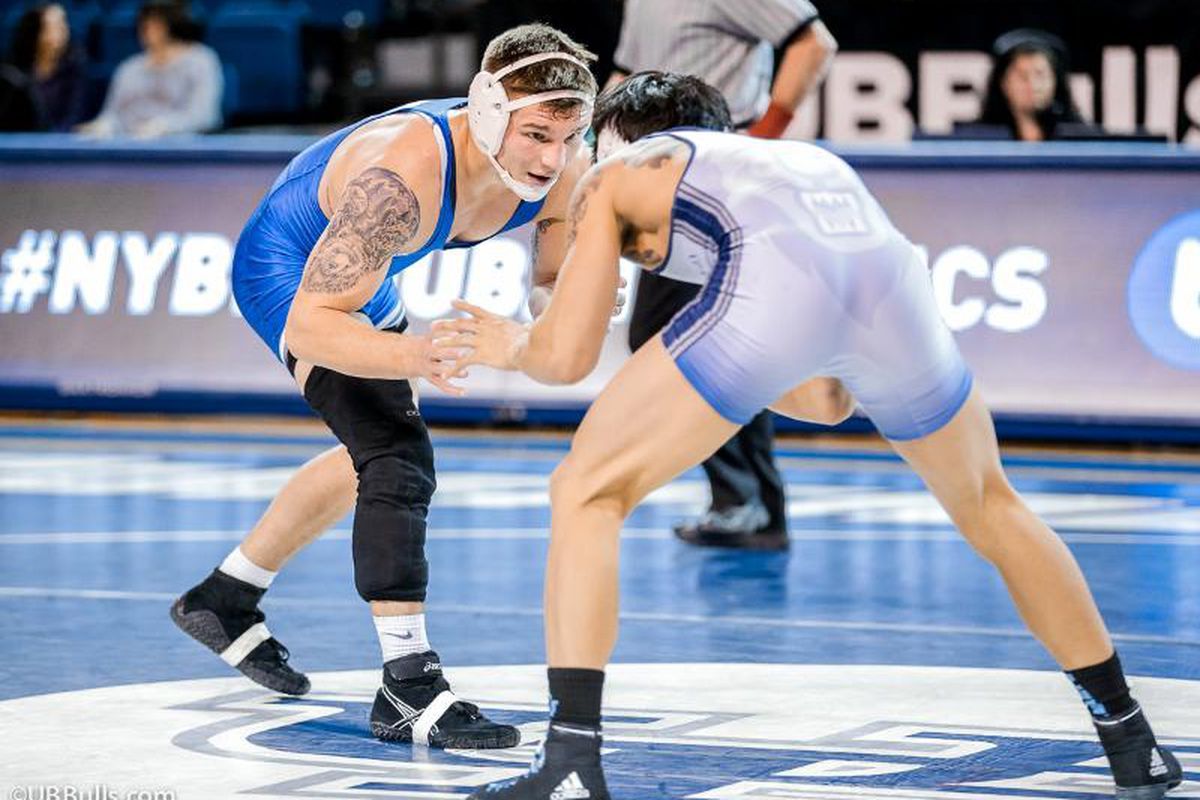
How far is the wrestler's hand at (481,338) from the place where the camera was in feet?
14.4

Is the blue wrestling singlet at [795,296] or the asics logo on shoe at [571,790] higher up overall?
the blue wrestling singlet at [795,296]

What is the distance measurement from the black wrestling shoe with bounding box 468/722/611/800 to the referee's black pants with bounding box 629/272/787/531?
12.3 ft

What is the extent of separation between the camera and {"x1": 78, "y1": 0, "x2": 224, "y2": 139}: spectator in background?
13484 millimetres

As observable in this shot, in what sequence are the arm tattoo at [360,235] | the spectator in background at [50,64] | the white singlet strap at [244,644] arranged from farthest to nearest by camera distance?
1. the spectator in background at [50,64]
2. the white singlet strap at [244,644]
3. the arm tattoo at [360,235]

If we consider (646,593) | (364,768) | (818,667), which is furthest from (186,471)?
(364,768)

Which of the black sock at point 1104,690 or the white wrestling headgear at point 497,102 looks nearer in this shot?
the black sock at point 1104,690

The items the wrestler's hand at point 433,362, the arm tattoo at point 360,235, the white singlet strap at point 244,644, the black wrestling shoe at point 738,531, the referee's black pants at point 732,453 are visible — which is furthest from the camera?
the black wrestling shoe at point 738,531

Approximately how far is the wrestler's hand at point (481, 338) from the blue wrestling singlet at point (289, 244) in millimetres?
799

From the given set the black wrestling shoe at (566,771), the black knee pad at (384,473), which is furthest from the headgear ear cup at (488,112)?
the black wrestling shoe at (566,771)

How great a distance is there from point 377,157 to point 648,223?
0.93 meters

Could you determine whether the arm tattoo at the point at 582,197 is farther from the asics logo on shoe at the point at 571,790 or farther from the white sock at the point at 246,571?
the white sock at the point at 246,571

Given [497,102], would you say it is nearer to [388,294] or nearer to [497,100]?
[497,100]

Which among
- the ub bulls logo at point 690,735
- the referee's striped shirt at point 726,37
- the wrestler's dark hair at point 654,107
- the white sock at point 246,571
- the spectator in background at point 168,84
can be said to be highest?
the spectator in background at point 168,84

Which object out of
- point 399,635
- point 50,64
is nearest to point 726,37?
point 399,635
